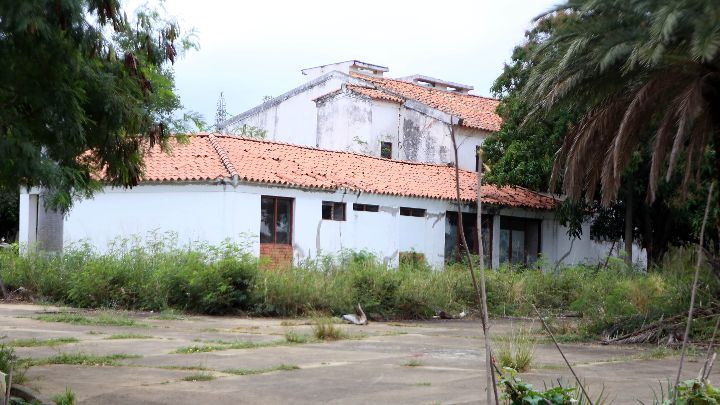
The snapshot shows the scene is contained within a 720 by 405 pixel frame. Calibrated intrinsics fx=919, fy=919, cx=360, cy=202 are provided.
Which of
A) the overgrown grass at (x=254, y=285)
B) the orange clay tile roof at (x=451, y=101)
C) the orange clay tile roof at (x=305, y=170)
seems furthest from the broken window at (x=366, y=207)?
the orange clay tile roof at (x=451, y=101)

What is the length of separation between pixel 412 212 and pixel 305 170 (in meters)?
4.25

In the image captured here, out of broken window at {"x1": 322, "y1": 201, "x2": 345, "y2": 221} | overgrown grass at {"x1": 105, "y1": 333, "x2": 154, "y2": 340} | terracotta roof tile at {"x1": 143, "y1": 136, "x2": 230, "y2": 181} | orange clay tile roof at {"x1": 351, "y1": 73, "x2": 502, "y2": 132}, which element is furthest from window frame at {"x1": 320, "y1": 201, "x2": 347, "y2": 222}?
overgrown grass at {"x1": 105, "y1": 333, "x2": 154, "y2": 340}

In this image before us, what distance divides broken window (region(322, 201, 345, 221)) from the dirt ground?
11334 millimetres

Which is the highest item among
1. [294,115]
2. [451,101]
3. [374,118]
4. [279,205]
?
[451,101]

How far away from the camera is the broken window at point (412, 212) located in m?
30.4

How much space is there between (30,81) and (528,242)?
97.9 feet

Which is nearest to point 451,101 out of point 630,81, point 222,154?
point 222,154

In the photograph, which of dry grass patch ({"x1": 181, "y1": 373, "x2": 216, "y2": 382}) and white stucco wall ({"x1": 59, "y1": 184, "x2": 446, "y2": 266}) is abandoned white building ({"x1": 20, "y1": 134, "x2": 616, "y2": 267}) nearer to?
white stucco wall ({"x1": 59, "y1": 184, "x2": 446, "y2": 266})

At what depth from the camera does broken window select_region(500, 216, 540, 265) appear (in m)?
34.6

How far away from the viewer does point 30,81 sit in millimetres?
7367

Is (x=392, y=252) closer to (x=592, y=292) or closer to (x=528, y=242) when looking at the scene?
(x=528, y=242)

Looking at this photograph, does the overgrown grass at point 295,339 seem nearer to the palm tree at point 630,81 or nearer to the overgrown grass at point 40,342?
the overgrown grass at point 40,342

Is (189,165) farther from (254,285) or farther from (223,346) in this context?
(223,346)

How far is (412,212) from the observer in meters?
30.7
